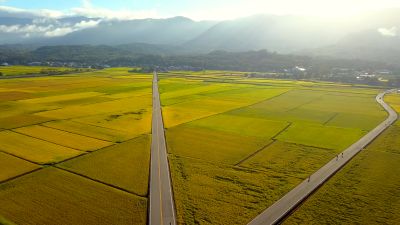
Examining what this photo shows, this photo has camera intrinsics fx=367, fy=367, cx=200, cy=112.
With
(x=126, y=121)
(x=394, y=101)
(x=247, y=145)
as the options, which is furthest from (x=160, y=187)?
(x=394, y=101)

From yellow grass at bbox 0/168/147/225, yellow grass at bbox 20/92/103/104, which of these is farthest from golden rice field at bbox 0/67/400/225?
yellow grass at bbox 20/92/103/104

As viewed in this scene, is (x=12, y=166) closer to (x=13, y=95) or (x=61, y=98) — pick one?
(x=61, y=98)

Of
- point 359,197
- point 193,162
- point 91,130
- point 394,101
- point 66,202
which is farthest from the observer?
point 394,101

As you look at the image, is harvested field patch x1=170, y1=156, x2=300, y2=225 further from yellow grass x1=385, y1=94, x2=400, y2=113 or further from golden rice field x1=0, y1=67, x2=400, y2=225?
yellow grass x1=385, y1=94, x2=400, y2=113

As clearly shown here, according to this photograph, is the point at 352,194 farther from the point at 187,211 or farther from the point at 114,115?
the point at 114,115

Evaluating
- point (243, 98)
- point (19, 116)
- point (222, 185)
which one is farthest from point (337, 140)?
point (19, 116)

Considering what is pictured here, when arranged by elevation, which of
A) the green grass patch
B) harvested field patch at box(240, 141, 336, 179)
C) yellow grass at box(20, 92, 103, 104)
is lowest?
the green grass patch
